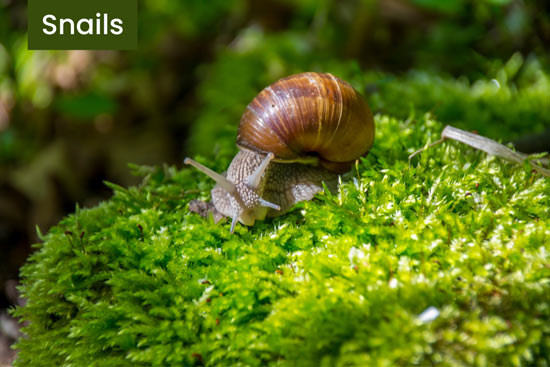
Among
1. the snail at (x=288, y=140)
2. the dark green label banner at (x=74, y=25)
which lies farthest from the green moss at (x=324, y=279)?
the dark green label banner at (x=74, y=25)

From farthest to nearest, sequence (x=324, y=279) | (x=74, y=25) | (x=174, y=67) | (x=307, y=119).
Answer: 1. (x=174, y=67)
2. (x=74, y=25)
3. (x=307, y=119)
4. (x=324, y=279)

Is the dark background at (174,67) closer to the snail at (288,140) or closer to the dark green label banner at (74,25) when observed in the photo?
the dark green label banner at (74,25)

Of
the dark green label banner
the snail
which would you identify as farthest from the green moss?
the dark green label banner

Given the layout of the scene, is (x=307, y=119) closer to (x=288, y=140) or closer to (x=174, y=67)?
(x=288, y=140)

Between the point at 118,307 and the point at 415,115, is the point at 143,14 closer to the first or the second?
the point at 415,115

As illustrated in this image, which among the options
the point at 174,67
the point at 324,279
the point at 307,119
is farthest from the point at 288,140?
the point at 174,67
